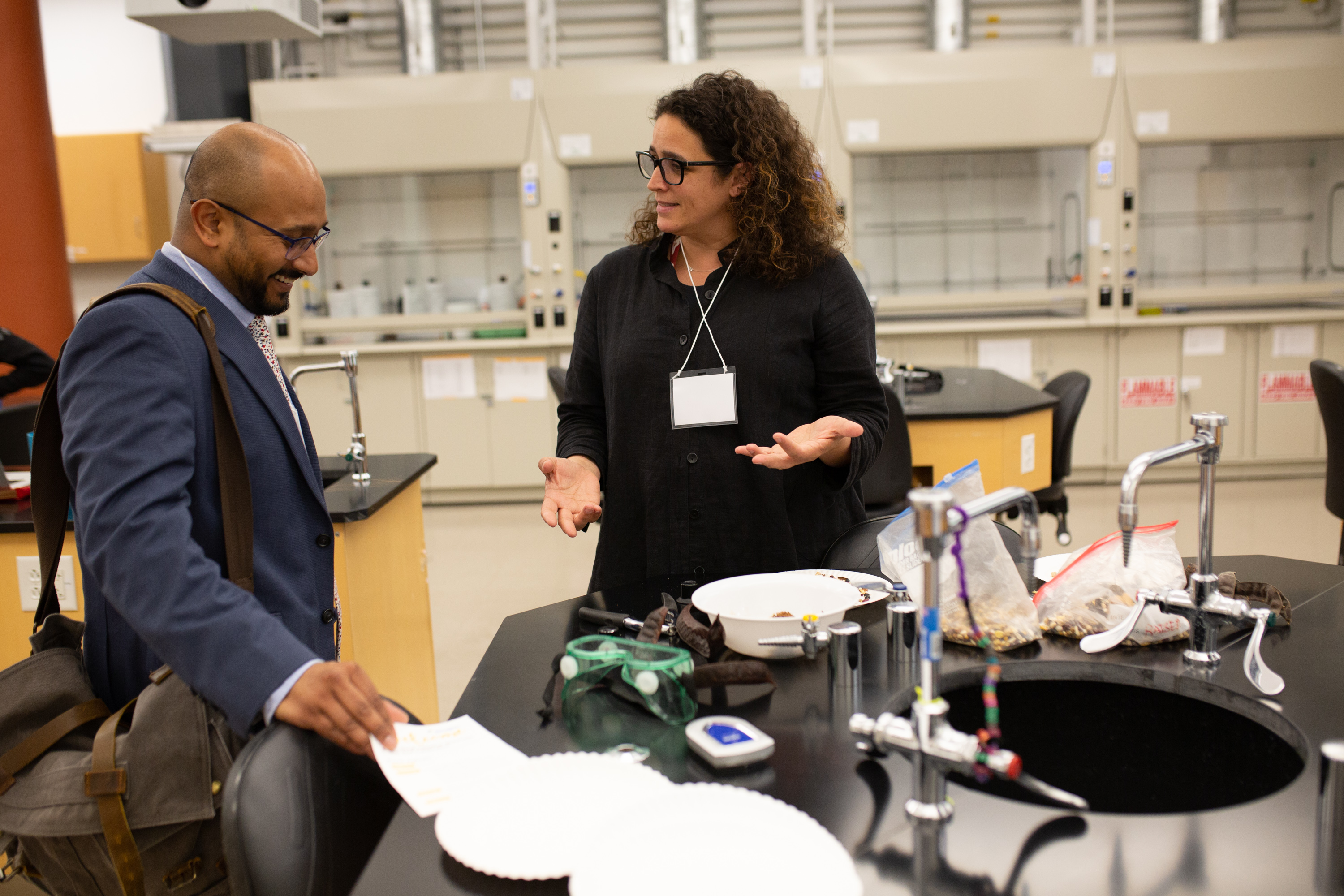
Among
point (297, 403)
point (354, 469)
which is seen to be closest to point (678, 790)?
point (297, 403)

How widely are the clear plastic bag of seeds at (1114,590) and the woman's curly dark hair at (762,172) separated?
2.32 feet

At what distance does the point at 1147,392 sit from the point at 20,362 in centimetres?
523

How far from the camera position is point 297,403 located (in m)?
1.39

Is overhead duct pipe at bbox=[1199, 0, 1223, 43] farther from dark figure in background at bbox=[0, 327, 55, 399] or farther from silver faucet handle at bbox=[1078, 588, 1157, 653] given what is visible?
dark figure in background at bbox=[0, 327, 55, 399]

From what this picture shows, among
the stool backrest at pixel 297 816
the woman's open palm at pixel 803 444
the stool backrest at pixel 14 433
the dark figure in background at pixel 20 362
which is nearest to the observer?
the stool backrest at pixel 297 816

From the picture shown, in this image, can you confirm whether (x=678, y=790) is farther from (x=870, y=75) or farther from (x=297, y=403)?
(x=870, y=75)

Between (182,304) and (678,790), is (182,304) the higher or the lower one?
the higher one

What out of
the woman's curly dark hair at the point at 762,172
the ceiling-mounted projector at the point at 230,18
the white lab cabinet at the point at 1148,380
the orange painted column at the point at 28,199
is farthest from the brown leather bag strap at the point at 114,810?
the white lab cabinet at the point at 1148,380

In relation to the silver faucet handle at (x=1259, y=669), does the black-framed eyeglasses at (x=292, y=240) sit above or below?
above

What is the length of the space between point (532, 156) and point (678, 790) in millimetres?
4843

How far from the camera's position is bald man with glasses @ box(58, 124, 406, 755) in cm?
98

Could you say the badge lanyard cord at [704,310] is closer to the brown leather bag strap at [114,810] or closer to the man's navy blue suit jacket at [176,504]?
the man's navy blue suit jacket at [176,504]

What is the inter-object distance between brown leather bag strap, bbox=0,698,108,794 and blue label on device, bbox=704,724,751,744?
702 mm

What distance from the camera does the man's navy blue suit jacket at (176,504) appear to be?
0.98 meters
